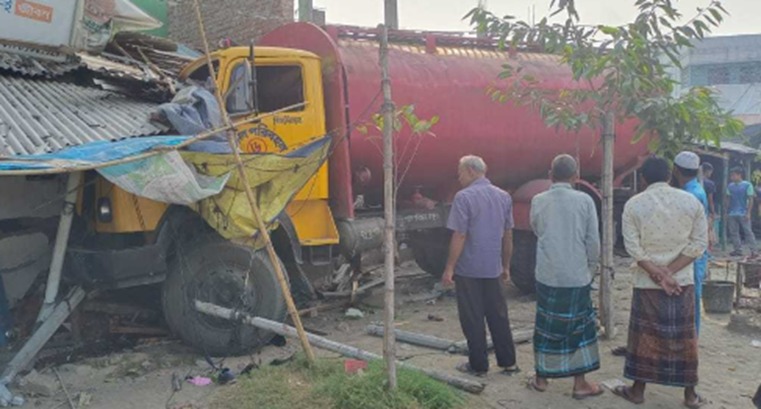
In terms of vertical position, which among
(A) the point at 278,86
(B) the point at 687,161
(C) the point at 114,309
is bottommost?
(C) the point at 114,309

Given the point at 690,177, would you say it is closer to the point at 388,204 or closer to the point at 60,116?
the point at 388,204

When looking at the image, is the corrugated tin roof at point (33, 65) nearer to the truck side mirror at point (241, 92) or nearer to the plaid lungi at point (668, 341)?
the truck side mirror at point (241, 92)

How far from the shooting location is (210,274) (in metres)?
5.48

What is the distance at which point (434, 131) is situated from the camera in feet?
23.8

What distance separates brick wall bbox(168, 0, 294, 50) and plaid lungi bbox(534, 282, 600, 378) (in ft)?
26.7

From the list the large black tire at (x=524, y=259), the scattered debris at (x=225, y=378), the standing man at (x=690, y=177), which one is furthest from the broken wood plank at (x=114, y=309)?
the standing man at (x=690, y=177)

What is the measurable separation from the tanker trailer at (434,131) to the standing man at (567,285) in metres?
2.21

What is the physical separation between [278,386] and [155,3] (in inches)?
413

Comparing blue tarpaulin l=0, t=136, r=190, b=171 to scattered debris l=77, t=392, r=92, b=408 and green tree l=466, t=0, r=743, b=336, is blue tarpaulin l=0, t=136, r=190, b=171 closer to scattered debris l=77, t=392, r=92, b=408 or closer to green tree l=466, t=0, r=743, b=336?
scattered debris l=77, t=392, r=92, b=408

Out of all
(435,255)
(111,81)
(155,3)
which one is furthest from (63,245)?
(155,3)

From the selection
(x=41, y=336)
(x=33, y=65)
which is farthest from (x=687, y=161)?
(x=33, y=65)

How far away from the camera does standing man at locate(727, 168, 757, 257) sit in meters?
12.9

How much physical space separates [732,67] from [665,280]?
29.7m

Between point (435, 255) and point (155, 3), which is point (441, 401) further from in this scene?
point (155, 3)
